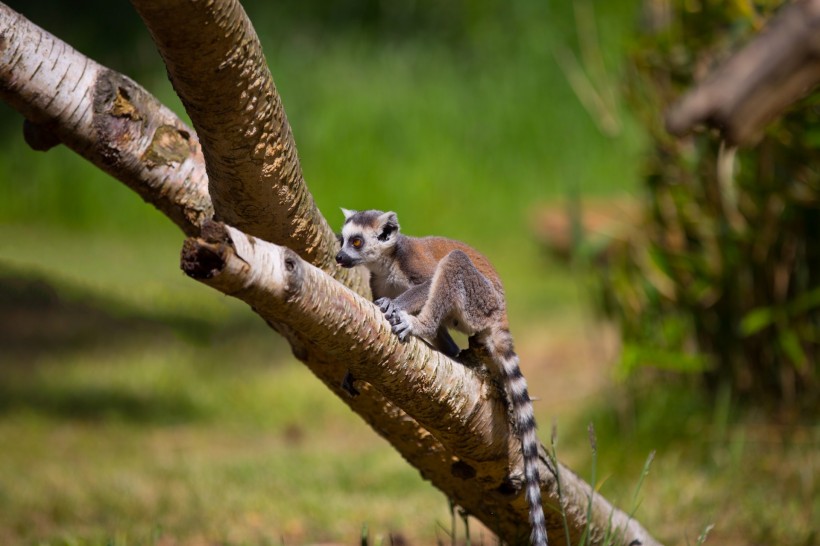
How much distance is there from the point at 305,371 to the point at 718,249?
2638mm

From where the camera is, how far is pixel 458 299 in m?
2.65

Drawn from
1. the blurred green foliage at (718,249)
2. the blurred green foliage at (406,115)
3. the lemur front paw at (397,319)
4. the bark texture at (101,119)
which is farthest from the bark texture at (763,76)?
the blurred green foliage at (406,115)

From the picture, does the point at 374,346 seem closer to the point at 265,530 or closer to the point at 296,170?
the point at 296,170

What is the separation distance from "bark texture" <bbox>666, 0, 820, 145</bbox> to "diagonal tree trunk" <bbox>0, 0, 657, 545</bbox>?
30.1 inches

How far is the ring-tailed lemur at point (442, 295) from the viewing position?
2498 millimetres

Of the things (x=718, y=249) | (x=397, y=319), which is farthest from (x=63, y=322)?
(x=397, y=319)

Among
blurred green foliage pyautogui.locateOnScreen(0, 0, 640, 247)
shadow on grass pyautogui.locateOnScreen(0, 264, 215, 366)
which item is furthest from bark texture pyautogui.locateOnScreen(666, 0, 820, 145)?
blurred green foliage pyautogui.locateOnScreen(0, 0, 640, 247)

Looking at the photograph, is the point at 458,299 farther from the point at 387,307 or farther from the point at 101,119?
the point at 101,119

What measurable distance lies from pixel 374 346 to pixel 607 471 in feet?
7.80

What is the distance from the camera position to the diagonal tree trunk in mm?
1797

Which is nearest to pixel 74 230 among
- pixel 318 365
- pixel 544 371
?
pixel 544 371

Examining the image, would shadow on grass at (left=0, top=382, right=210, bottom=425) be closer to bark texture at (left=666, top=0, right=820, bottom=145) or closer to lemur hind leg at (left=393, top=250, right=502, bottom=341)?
lemur hind leg at (left=393, top=250, right=502, bottom=341)

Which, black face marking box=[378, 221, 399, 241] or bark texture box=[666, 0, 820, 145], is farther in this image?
black face marking box=[378, 221, 399, 241]

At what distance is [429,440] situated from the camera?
8.83ft
